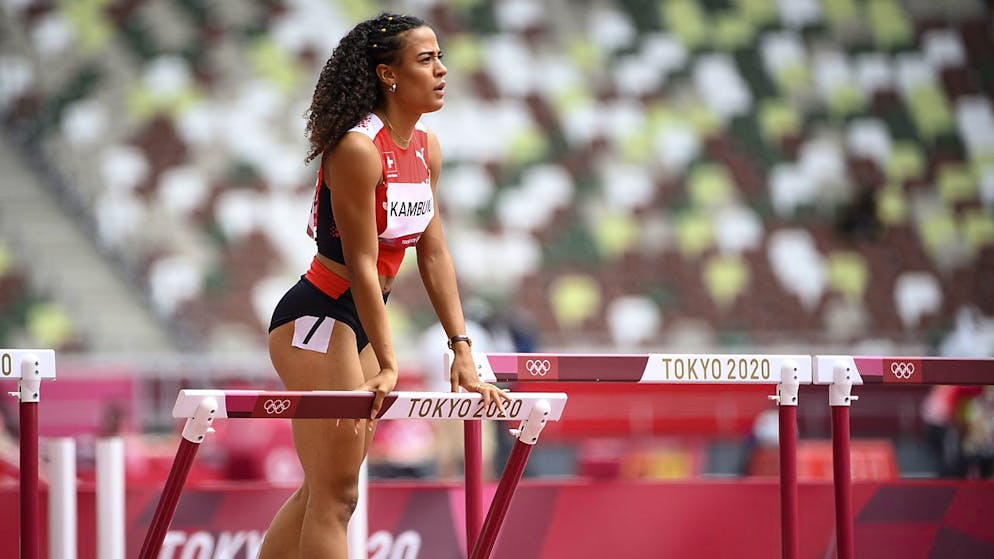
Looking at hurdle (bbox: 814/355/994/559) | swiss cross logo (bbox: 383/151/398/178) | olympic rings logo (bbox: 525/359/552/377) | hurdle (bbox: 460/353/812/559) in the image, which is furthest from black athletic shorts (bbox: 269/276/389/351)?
hurdle (bbox: 814/355/994/559)

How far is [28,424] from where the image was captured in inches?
Result: 144

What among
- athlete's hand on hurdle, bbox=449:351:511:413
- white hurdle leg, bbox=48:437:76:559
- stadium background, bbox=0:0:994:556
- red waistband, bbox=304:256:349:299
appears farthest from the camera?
stadium background, bbox=0:0:994:556

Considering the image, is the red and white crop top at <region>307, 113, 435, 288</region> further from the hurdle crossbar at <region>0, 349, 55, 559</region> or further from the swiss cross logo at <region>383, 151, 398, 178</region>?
the hurdle crossbar at <region>0, 349, 55, 559</region>

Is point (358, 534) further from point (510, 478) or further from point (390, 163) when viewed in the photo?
point (390, 163)

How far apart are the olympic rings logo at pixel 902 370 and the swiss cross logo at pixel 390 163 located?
1.71 m

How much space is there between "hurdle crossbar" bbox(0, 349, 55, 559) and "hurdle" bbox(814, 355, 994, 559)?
88.2 inches

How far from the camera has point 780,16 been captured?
17438 millimetres

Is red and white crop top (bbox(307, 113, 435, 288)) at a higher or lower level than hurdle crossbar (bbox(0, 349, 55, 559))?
higher

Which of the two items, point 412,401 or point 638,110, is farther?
point 638,110

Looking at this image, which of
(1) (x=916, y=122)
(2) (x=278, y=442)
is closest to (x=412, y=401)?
(2) (x=278, y=442)

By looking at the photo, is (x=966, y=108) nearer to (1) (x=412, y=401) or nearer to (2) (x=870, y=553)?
(2) (x=870, y=553)

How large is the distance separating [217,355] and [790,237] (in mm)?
6709

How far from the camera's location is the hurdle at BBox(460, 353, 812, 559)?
4055 millimetres

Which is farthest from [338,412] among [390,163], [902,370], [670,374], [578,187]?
[578,187]
